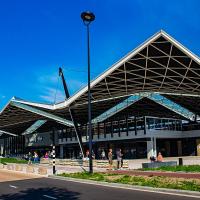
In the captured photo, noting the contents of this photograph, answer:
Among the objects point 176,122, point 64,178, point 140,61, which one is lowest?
point 64,178

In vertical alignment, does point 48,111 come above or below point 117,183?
above

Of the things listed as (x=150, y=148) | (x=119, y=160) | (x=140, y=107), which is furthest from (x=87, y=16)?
(x=140, y=107)

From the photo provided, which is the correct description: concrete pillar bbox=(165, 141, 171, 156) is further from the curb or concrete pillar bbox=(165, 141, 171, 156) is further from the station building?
the curb

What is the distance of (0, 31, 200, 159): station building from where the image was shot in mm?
41656

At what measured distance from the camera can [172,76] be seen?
151 ft

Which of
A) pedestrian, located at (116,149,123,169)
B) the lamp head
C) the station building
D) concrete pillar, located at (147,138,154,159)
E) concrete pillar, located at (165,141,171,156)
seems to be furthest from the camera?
concrete pillar, located at (165,141,171,156)

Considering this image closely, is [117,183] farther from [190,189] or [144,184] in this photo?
[190,189]

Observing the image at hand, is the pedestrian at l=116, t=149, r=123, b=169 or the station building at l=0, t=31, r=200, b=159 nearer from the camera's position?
the pedestrian at l=116, t=149, r=123, b=169

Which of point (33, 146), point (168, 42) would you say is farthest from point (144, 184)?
point (33, 146)

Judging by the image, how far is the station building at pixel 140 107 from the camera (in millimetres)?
41656

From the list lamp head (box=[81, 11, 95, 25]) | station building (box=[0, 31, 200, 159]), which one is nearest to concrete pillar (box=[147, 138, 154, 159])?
station building (box=[0, 31, 200, 159])

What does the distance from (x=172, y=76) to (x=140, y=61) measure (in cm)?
583

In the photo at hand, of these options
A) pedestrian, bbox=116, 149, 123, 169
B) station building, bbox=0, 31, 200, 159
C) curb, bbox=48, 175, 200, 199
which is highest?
station building, bbox=0, 31, 200, 159

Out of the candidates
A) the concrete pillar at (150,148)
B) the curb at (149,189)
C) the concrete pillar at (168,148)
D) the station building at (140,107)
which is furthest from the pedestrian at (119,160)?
the concrete pillar at (168,148)
